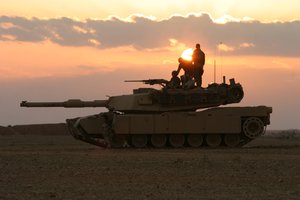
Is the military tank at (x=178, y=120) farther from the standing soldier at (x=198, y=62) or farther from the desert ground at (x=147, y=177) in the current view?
the desert ground at (x=147, y=177)

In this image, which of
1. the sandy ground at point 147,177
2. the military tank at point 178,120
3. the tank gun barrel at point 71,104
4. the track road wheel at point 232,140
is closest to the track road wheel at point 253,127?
the military tank at point 178,120

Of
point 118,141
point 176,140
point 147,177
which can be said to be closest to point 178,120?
point 176,140

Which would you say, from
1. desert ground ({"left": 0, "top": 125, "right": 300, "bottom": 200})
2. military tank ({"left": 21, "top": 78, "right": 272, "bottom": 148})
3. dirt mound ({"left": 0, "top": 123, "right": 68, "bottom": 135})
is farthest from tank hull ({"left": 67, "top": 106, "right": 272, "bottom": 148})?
dirt mound ({"left": 0, "top": 123, "right": 68, "bottom": 135})

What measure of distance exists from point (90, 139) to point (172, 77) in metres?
5.56

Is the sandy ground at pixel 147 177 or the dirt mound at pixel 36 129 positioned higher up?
the dirt mound at pixel 36 129

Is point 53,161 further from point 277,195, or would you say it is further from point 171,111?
point 171,111

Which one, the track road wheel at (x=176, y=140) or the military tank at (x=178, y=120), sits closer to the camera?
the military tank at (x=178, y=120)

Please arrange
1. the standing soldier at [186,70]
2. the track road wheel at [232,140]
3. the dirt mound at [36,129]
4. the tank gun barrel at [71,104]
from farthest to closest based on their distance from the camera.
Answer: the dirt mound at [36,129] → the tank gun barrel at [71,104] → the standing soldier at [186,70] → the track road wheel at [232,140]

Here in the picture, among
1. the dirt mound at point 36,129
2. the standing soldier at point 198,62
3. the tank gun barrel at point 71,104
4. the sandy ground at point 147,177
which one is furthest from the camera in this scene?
the dirt mound at point 36,129

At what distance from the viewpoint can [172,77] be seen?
129ft

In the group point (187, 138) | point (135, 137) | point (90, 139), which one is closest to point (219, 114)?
point (187, 138)

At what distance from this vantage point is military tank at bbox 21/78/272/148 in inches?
1484

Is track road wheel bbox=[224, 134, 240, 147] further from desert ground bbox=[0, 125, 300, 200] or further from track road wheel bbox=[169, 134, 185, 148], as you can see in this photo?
desert ground bbox=[0, 125, 300, 200]

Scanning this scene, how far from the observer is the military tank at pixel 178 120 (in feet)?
124
